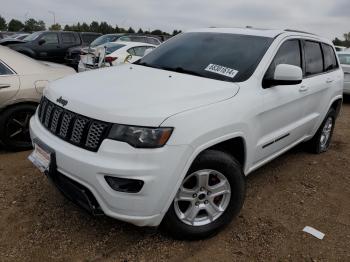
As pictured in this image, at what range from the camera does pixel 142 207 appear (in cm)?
251

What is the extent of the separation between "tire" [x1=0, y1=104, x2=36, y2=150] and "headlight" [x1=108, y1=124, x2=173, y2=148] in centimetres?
270

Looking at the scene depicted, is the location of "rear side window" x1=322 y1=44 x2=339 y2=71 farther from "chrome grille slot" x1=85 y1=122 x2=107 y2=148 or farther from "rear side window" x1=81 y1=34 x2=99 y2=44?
"rear side window" x1=81 y1=34 x2=99 y2=44

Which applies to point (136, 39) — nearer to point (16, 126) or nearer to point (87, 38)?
point (87, 38)

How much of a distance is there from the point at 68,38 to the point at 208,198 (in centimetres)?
1370

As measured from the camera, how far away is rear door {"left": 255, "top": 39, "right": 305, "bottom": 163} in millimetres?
3407

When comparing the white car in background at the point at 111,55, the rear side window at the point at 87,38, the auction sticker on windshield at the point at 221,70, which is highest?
the auction sticker on windshield at the point at 221,70

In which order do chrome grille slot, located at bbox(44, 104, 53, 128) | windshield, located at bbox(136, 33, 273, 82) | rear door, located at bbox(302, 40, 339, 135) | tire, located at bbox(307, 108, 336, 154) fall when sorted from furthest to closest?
tire, located at bbox(307, 108, 336, 154) → rear door, located at bbox(302, 40, 339, 135) → windshield, located at bbox(136, 33, 273, 82) → chrome grille slot, located at bbox(44, 104, 53, 128)

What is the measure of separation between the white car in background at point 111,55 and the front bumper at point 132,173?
22.3ft

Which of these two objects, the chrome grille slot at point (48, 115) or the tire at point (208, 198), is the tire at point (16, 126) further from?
the tire at point (208, 198)

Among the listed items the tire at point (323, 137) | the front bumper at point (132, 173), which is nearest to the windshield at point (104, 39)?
the tire at point (323, 137)

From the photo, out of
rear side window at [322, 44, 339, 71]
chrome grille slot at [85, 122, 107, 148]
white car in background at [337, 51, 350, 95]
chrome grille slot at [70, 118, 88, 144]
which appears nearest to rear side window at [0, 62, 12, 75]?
chrome grille slot at [70, 118, 88, 144]

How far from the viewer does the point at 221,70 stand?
3381 mm

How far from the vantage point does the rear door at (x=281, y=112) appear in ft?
11.2

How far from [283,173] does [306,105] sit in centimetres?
91
